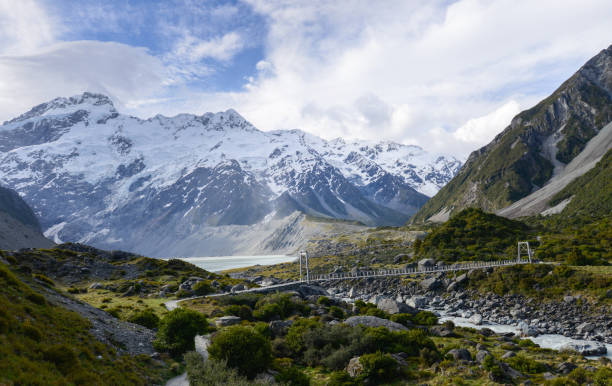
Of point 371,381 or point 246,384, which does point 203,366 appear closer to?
point 246,384

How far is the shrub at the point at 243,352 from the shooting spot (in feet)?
61.7

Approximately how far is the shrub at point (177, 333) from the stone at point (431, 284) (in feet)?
158

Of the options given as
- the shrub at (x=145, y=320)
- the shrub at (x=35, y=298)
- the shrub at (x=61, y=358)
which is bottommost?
the shrub at (x=145, y=320)

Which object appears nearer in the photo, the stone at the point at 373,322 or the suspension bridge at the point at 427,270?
the stone at the point at 373,322

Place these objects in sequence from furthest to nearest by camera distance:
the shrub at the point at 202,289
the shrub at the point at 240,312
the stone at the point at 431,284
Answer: the stone at the point at 431,284 → the shrub at the point at 202,289 → the shrub at the point at 240,312

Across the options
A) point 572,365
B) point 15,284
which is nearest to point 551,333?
point 572,365

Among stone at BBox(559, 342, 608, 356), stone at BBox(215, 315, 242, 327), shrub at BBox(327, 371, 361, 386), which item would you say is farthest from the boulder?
shrub at BBox(327, 371, 361, 386)

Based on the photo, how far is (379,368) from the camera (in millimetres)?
19391

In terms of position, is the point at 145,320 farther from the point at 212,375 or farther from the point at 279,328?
the point at 212,375

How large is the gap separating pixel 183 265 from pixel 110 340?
2344 inches

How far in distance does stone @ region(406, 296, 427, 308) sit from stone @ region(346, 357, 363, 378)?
3855 cm

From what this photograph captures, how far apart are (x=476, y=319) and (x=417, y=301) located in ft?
44.7

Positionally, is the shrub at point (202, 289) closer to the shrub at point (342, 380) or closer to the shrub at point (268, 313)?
the shrub at point (268, 313)

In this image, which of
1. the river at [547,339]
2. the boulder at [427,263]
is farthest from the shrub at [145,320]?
the boulder at [427,263]
